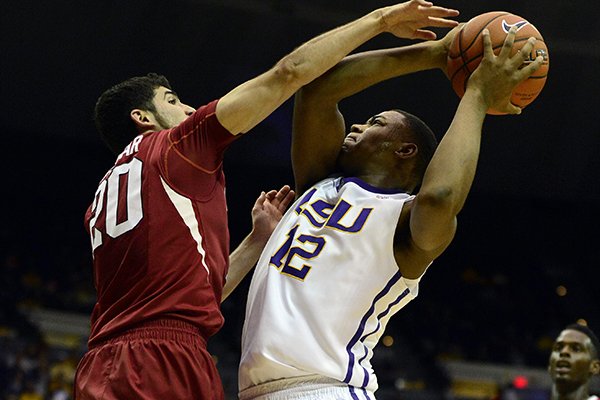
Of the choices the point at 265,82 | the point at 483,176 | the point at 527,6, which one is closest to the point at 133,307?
the point at 265,82

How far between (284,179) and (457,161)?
14.4 m

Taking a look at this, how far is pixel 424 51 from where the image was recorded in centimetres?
367

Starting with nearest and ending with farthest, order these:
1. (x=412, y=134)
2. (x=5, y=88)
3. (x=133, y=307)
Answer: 1. (x=133, y=307)
2. (x=412, y=134)
3. (x=5, y=88)


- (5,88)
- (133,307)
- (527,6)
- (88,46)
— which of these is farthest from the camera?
(5,88)

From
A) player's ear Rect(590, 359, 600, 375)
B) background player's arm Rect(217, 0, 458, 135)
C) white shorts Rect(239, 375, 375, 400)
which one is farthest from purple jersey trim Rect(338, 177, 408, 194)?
player's ear Rect(590, 359, 600, 375)

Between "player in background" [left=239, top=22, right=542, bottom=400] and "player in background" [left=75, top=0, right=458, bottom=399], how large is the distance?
0.19m

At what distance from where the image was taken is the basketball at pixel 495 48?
11.1 ft

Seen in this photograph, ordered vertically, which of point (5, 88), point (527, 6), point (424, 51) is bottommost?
point (5, 88)

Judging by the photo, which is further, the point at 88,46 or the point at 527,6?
the point at 88,46

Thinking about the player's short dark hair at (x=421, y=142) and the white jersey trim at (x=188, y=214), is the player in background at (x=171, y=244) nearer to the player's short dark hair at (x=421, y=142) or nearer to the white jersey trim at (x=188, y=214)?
the white jersey trim at (x=188, y=214)

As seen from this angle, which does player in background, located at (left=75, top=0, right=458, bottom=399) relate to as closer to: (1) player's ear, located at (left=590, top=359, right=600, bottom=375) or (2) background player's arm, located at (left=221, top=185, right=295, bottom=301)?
(2) background player's arm, located at (left=221, top=185, right=295, bottom=301)

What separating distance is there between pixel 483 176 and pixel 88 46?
24.3 feet

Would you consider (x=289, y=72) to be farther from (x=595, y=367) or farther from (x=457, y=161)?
(x=595, y=367)

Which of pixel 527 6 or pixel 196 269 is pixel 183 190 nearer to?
pixel 196 269
